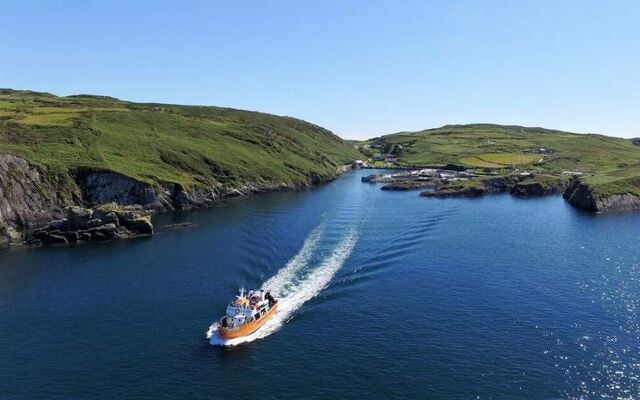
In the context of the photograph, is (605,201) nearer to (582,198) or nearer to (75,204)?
(582,198)

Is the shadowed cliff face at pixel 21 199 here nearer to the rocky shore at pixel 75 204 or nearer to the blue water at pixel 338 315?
the rocky shore at pixel 75 204

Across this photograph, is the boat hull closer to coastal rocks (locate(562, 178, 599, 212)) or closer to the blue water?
the blue water

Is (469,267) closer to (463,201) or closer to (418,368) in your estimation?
(418,368)

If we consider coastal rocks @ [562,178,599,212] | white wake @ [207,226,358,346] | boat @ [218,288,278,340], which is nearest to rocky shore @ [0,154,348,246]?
white wake @ [207,226,358,346]

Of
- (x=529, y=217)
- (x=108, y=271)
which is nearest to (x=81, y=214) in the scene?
(x=108, y=271)

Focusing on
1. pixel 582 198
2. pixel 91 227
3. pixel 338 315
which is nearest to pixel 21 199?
pixel 91 227

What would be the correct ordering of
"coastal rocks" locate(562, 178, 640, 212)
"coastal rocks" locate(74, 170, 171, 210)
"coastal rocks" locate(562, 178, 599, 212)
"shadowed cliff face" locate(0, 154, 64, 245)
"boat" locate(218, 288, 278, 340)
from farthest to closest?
1. "coastal rocks" locate(562, 178, 599, 212)
2. "coastal rocks" locate(562, 178, 640, 212)
3. "coastal rocks" locate(74, 170, 171, 210)
4. "shadowed cliff face" locate(0, 154, 64, 245)
5. "boat" locate(218, 288, 278, 340)

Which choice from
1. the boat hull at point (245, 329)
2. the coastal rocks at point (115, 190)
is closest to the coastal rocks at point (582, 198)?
the boat hull at point (245, 329)
